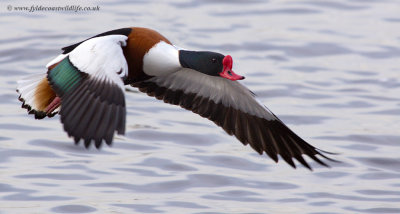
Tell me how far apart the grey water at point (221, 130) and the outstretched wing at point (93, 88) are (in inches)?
71.1

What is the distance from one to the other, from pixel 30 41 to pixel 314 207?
5.43 metres

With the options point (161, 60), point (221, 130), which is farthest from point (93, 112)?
point (221, 130)

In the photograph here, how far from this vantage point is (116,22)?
47.4 ft

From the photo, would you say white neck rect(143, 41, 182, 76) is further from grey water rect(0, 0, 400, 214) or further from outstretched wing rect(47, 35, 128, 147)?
grey water rect(0, 0, 400, 214)

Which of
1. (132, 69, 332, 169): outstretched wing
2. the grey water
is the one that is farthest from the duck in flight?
the grey water

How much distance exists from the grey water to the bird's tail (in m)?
1.02

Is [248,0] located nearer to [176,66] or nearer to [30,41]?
[30,41]

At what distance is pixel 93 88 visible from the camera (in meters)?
7.67

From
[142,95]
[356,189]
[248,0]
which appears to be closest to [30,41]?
[142,95]

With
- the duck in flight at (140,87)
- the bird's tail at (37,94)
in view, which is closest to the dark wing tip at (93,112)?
the duck in flight at (140,87)

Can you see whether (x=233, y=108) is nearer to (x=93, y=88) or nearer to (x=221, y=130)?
(x=93, y=88)

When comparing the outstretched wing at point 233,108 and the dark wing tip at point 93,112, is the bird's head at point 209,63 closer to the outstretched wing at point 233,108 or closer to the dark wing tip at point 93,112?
the outstretched wing at point 233,108

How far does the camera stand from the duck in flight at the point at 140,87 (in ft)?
24.6

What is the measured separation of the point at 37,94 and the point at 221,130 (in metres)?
3.08
